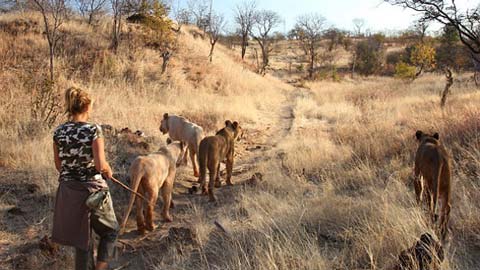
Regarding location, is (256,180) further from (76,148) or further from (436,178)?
(76,148)

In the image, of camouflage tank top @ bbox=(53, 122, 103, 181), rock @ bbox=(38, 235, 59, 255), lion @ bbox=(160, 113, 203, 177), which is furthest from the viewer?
lion @ bbox=(160, 113, 203, 177)

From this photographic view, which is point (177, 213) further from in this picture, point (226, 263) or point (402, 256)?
point (402, 256)

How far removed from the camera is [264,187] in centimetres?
712

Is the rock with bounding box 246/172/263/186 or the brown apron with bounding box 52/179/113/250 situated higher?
the brown apron with bounding box 52/179/113/250

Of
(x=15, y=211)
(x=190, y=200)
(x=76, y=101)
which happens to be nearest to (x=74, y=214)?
(x=76, y=101)

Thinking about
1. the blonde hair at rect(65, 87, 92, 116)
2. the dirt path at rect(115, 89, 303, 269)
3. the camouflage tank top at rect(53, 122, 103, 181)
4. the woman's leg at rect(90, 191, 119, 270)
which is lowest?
the dirt path at rect(115, 89, 303, 269)

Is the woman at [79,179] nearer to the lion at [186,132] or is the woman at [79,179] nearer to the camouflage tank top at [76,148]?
the camouflage tank top at [76,148]

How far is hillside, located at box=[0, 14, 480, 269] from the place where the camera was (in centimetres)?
430

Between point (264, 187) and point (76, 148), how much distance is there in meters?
3.85

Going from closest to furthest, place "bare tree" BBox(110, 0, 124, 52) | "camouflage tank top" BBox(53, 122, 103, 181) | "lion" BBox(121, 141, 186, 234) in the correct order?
"camouflage tank top" BBox(53, 122, 103, 181) < "lion" BBox(121, 141, 186, 234) < "bare tree" BBox(110, 0, 124, 52)

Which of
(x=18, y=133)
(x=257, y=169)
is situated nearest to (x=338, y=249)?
(x=257, y=169)

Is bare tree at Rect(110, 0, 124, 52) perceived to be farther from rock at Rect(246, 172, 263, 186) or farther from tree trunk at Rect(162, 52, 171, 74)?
rock at Rect(246, 172, 263, 186)

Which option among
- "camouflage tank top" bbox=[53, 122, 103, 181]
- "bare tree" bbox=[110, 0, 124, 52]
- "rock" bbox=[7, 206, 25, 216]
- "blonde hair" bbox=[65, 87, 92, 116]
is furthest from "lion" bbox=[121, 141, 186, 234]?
"bare tree" bbox=[110, 0, 124, 52]

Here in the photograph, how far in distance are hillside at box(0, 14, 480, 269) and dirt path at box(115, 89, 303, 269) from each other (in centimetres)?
2
